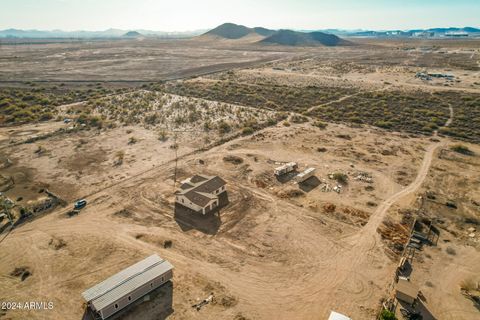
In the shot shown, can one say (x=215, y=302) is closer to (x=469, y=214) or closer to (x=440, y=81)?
(x=469, y=214)

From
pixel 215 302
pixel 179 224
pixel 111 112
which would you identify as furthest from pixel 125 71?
pixel 215 302

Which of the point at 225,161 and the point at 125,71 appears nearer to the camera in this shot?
the point at 225,161

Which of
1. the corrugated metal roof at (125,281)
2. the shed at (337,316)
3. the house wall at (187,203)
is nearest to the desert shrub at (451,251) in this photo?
the shed at (337,316)

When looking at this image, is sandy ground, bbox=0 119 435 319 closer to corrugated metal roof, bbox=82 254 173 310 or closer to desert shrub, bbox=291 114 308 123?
corrugated metal roof, bbox=82 254 173 310

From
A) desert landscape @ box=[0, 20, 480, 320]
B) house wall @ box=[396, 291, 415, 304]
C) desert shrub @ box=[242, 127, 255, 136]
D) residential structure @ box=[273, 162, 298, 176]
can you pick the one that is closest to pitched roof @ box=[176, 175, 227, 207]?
desert landscape @ box=[0, 20, 480, 320]

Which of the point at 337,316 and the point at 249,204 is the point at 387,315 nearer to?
the point at 337,316

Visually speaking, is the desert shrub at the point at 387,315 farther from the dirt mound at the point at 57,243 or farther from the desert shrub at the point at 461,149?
the desert shrub at the point at 461,149
